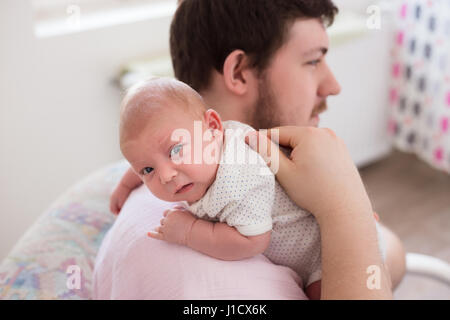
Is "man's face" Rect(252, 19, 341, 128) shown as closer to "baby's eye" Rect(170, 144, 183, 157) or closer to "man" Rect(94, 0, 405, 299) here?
"man" Rect(94, 0, 405, 299)

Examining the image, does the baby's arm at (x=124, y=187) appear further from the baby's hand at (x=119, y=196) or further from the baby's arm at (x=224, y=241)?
the baby's arm at (x=224, y=241)

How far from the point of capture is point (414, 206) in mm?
2615

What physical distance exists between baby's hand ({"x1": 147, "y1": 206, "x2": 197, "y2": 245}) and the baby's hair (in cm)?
17

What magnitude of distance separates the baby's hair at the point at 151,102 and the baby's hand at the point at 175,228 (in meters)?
0.17

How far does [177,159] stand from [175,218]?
0.12m

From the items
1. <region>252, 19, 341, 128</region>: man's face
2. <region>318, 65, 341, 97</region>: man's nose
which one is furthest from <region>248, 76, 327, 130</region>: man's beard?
<region>318, 65, 341, 97</region>: man's nose

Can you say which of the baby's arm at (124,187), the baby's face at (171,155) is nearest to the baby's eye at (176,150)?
the baby's face at (171,155)

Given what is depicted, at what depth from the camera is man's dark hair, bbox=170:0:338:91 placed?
1.08m

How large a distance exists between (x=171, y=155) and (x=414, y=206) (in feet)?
7.30

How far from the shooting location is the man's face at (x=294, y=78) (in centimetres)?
111
